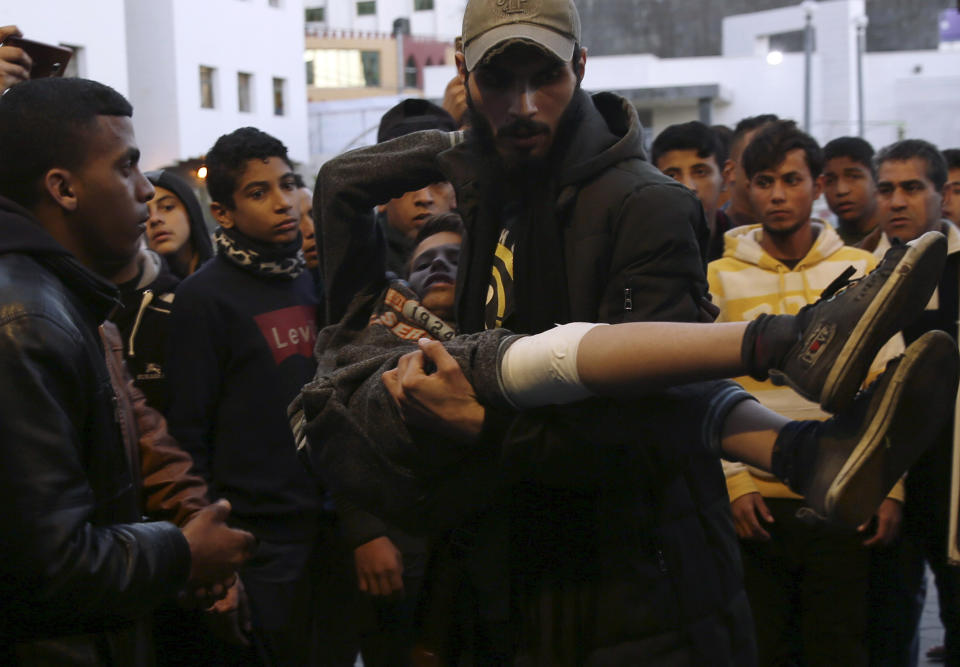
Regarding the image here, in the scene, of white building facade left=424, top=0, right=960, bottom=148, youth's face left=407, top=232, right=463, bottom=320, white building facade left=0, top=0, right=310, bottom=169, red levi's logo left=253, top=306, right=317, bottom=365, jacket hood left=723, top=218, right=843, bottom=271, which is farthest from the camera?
white building facade left=424, top=0, right=960, bottom=148

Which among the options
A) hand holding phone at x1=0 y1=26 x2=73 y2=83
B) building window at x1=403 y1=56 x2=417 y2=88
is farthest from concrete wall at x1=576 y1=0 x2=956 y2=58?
hand holding phone at x1=0 y1=26 x2=73 y2=83

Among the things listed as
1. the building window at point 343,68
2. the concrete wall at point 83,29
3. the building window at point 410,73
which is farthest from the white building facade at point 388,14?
the concrete wall at point 83,29

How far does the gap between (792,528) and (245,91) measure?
3841cm

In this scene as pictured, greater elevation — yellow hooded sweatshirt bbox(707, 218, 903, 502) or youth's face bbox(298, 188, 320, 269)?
youth's face bbox(298, 188, 320, 269)

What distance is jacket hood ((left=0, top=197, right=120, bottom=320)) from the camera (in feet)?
9.10

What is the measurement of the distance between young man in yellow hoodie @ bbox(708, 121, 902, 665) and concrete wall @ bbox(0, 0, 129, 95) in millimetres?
23196

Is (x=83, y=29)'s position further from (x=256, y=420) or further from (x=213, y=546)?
(x=213, y=546)

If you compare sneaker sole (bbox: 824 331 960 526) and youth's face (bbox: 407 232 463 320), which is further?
youth's face (bbox: 407 232 463 320)

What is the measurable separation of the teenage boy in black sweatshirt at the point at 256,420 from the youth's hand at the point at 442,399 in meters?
2.09

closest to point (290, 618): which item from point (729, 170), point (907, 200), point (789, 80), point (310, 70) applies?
point (907, 200)

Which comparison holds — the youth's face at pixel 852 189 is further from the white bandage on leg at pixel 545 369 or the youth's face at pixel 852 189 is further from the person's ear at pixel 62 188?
the person's ear at pixel 62 188

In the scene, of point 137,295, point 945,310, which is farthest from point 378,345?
point 945,310

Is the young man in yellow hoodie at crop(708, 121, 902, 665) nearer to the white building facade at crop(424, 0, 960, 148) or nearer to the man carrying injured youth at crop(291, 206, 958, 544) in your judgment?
the man carrying injured youth at crop(291, 206, 958, 544)

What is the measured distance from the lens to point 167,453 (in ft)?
12.0
